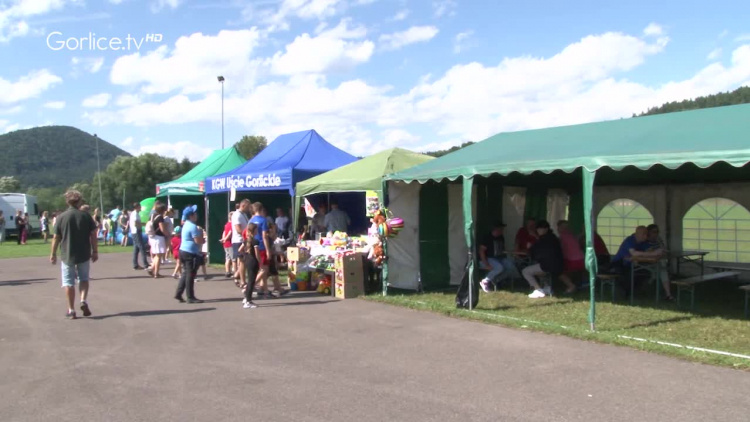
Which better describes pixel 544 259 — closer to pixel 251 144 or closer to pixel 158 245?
pixel 158 245

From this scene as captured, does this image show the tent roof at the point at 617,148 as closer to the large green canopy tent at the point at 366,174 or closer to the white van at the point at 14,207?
the large green canopy tent at the point at 366,174

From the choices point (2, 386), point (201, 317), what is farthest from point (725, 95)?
point (2, 386)

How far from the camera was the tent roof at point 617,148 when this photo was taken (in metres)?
6.50

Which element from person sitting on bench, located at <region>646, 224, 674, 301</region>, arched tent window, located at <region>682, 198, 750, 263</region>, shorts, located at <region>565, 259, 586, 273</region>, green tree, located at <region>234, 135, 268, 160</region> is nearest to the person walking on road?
shorts, located at <region>565, 259, 586, 273</region>

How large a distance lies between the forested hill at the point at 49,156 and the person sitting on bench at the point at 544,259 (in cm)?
9650

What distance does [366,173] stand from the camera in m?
11.0

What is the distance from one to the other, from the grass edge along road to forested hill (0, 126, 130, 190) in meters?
96.6

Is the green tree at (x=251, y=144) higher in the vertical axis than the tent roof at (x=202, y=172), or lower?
higher

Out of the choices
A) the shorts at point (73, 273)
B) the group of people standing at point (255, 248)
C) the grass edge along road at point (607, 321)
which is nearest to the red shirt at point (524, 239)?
the grass edge along road at point (607, 321)

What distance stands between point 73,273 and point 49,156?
11142 centimetres

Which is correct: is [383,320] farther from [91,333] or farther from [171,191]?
[171,191]

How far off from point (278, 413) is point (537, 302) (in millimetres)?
5703

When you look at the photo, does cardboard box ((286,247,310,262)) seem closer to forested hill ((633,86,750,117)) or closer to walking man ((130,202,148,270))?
walking man ((130,202,148,270))

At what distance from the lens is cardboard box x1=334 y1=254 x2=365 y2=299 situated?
10039 mm
